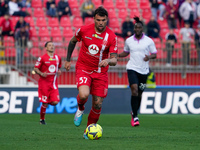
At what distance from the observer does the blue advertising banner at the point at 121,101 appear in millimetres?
17094

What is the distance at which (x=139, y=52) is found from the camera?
12.3 meters

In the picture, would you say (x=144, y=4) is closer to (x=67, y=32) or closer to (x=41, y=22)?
(x=67, y=32)

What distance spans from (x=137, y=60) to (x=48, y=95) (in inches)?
105

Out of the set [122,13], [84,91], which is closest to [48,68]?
[84,91]

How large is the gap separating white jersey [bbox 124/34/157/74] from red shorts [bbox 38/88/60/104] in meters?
2.23

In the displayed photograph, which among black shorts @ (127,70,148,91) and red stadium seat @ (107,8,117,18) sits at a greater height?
red stadium seat @ (107,8,117,18)

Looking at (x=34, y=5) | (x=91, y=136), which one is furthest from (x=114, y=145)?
(x=34, y=5)

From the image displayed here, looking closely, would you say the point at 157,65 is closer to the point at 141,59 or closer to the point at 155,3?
the point at 155,3

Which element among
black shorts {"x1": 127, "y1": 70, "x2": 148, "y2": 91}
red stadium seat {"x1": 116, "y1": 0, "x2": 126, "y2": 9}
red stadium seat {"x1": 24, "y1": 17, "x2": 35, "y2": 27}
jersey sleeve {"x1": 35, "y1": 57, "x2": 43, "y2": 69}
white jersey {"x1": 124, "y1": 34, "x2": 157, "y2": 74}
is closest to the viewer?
black shorts {"x1": 127, "y1": 70, "x2": 148, "y2": 91}

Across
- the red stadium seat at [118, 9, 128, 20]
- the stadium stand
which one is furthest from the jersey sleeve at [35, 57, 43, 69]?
the red stadium seat at [118, 9, 128, 20]

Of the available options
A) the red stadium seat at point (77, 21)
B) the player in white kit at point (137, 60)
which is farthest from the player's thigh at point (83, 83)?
the red stadium seat at point (77, 21)

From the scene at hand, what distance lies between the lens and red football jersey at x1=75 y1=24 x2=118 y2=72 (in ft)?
28.8

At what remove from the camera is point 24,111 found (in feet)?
56.1

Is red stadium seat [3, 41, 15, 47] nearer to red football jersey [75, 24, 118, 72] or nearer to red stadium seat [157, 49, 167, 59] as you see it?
red stadium seat [157, 49, 167, 59]
